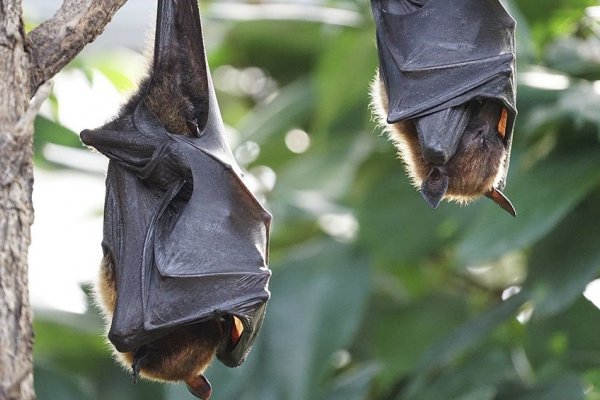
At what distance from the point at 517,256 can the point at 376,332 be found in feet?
3.08

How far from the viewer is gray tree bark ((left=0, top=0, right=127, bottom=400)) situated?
2209 mm

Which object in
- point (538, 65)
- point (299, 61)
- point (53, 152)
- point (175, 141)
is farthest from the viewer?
point (299, 61)

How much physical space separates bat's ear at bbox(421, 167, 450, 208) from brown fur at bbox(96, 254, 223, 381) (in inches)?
29.1

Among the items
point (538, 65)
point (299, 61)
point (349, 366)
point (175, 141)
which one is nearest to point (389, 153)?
point (538, 65)

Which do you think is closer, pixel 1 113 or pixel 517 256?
pixel 1 113

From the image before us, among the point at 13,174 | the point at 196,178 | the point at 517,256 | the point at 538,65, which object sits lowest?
the point at 517,256

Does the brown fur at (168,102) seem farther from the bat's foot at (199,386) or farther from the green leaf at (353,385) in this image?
the green leaf at (353,385)

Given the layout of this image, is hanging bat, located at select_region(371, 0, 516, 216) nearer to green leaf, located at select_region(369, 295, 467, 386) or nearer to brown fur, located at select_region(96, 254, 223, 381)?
brown fur, located at select_region(96, 254, 223, 381)

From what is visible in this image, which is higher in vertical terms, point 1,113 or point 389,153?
point 1,113

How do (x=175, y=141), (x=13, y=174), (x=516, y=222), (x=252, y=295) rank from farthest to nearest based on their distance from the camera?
(x=516, y=222) < (x=175, y=141) < (x=252, y=295) < (x=13, y=174)

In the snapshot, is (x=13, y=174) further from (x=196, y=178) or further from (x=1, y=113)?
(x=196, y=178)

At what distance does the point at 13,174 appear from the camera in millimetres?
2379

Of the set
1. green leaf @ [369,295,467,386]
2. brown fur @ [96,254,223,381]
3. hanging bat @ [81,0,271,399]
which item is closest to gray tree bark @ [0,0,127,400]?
hanging bat @ [81,0,271,399]

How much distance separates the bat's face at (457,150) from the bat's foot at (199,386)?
33.9 inches
